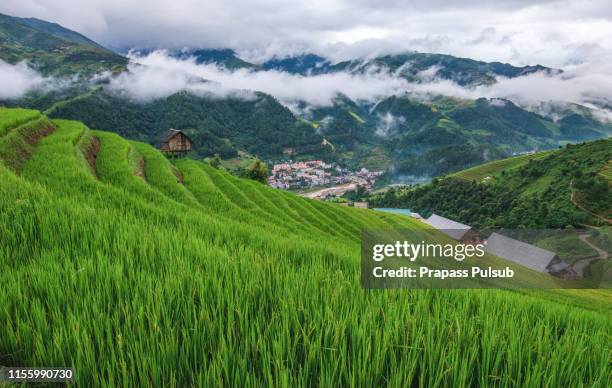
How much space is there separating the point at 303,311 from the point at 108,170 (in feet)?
52.2

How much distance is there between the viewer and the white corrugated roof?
549cm

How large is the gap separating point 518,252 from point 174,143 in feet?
114

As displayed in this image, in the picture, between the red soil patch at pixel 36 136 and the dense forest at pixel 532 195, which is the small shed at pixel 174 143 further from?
the dense forest at pixel 532 195

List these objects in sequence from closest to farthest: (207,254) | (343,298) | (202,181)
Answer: (343,298) → (207,254) → (202,181)

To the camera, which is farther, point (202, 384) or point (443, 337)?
point (443, 337)

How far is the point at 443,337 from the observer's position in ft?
6.59

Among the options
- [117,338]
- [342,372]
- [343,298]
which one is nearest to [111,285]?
[117,338]

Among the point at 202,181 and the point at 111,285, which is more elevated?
the point at 111,285

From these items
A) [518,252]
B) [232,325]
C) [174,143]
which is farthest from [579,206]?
[232,325]

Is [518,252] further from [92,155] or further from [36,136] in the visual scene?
[36,136]

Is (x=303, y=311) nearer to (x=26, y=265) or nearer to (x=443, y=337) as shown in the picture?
(x=443, y=337)

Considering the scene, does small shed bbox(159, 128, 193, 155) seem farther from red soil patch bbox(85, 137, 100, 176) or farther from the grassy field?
the grassy field

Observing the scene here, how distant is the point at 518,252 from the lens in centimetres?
626

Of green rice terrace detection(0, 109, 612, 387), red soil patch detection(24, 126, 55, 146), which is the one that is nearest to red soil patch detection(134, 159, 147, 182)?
red soil patch detection(24, 126, 55, 146)
